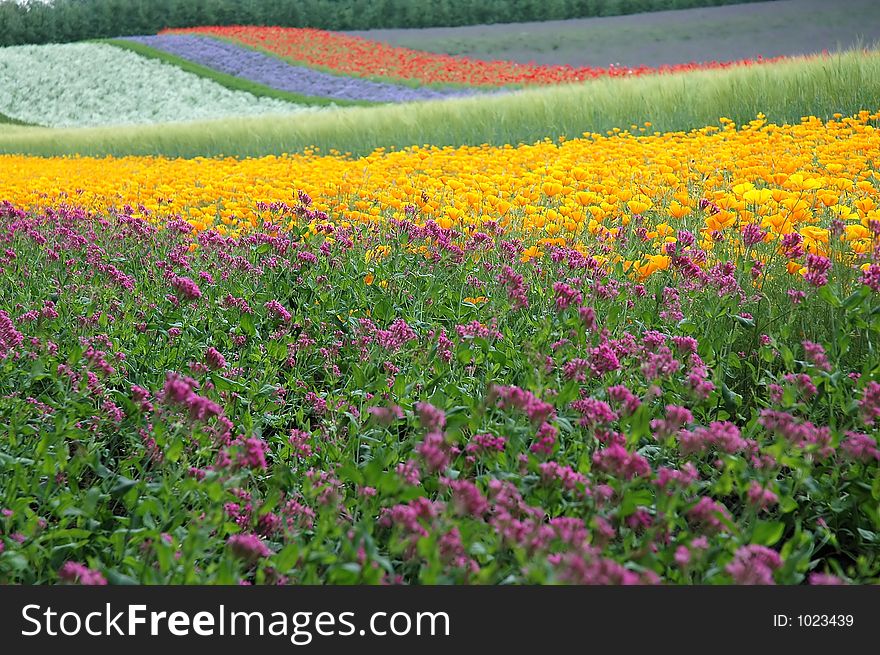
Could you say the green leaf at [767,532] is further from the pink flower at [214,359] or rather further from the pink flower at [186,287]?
the pink flower at [186,287]

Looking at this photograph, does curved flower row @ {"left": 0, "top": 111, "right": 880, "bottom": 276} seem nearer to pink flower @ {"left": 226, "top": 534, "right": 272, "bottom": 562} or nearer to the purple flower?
pink flower @ {"left": 226, "top": 534, "right": 272, "bottom": 562}

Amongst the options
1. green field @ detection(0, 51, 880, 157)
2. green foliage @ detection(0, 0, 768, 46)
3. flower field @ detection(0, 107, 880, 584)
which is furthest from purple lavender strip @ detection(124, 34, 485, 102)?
flower field @ detection(0, 107, 880, 584)

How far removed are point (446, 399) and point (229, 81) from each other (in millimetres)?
25147

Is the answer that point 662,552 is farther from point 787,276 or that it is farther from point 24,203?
point 24,203

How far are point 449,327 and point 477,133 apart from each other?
7206 millimetres

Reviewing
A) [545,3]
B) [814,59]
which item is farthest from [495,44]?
[814,59]

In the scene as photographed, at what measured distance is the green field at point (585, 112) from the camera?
903 cm

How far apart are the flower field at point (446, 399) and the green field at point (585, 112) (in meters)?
4.52

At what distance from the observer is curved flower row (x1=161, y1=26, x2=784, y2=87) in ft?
78.1

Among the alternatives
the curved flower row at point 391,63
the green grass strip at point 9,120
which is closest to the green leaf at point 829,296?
the curved flower row at point 391,63

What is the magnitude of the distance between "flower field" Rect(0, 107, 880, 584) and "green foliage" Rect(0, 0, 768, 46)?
31.8 m

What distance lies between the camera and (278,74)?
84.9ft

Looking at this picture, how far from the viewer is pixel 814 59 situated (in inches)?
405

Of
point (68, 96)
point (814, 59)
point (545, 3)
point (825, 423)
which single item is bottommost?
point (825, 423)
